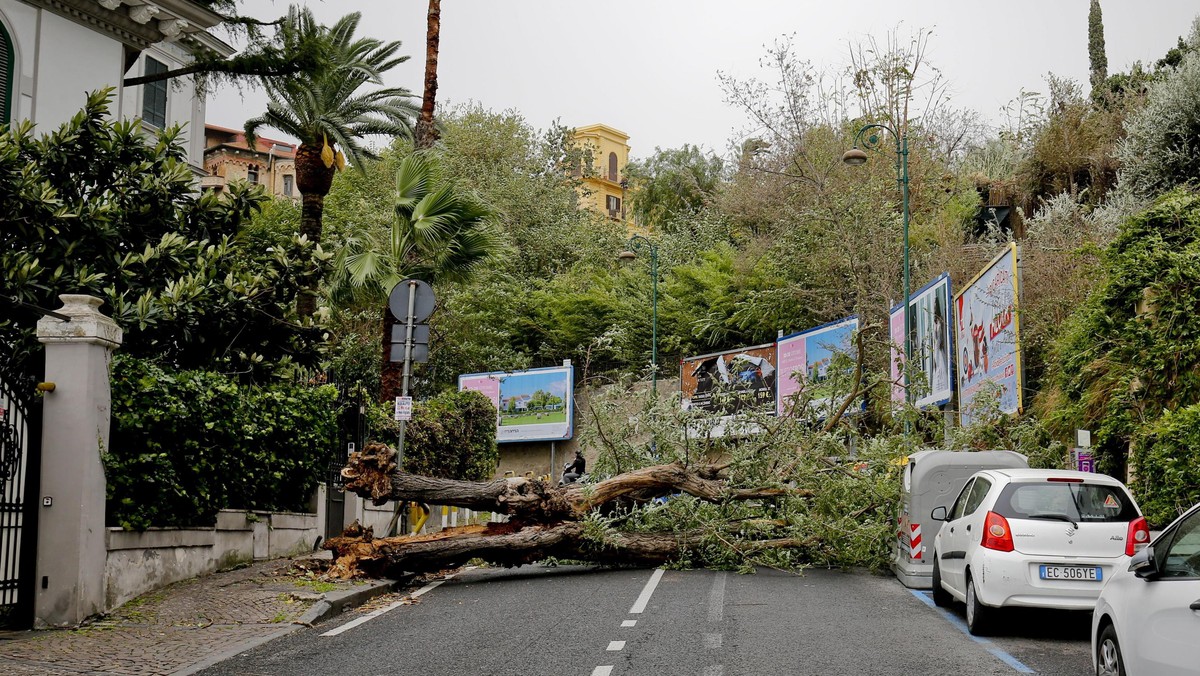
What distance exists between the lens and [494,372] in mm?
43125

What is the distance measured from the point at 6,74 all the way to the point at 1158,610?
1680cm

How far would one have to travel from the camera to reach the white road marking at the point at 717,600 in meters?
10.9

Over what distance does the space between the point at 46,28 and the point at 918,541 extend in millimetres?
15020

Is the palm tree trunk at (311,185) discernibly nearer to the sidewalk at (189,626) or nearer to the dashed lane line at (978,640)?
the sidewalk at (189,626)

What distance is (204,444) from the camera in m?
12.9

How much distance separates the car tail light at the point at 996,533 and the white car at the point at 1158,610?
9.58 feet

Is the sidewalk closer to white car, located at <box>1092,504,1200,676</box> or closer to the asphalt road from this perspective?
the asphalt road

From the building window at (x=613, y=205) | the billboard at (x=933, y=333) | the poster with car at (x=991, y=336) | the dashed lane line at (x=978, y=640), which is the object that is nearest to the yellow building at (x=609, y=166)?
the building window at (x=613, y=205)

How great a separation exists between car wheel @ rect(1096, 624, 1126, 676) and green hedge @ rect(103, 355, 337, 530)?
29.6 feet

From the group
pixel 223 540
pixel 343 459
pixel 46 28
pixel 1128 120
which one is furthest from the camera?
pixel 1128 120

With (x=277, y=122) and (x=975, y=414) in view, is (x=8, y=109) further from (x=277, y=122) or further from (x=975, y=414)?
(x=975, y=414)

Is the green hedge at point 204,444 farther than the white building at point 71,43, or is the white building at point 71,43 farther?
the white building at point 71,43

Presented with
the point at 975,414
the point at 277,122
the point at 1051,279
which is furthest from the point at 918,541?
the point at 277,122

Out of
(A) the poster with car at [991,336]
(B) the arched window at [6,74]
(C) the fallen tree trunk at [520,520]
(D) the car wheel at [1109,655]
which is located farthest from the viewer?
(A) the poster with car at [991,336]
